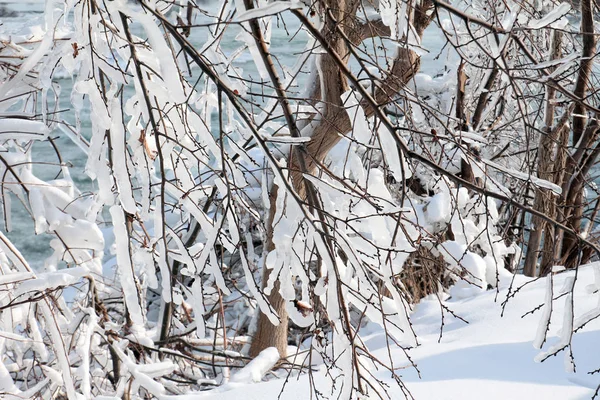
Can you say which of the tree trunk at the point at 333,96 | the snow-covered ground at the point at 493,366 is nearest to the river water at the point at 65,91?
the tree trunk at the point at 333,96

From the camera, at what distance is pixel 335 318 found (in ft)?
4.91

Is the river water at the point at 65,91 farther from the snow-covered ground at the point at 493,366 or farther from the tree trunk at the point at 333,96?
the snow-covered ground at the point at 493,366

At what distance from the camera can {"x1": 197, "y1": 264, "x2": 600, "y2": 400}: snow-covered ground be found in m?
2.36

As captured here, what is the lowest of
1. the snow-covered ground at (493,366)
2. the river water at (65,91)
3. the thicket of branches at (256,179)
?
the snow-covered ground at (493,366)

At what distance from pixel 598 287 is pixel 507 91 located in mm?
3776

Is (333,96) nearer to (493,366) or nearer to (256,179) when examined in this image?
(493,366)

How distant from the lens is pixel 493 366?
2.58 m

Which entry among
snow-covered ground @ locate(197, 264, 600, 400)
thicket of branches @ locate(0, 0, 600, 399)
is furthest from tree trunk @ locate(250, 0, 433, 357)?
snow-covered ground @ locate(197, 264, 600, 400)

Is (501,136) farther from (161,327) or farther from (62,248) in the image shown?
(62,248)

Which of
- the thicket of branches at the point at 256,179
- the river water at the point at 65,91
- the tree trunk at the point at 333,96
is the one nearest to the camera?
the thicket of branches at the point at 256,179

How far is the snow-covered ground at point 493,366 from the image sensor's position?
2361mm

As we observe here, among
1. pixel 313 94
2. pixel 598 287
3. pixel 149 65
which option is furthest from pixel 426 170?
pixel 149 65

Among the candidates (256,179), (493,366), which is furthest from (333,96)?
(256,179)

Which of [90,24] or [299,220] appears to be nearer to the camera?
[90,24]
